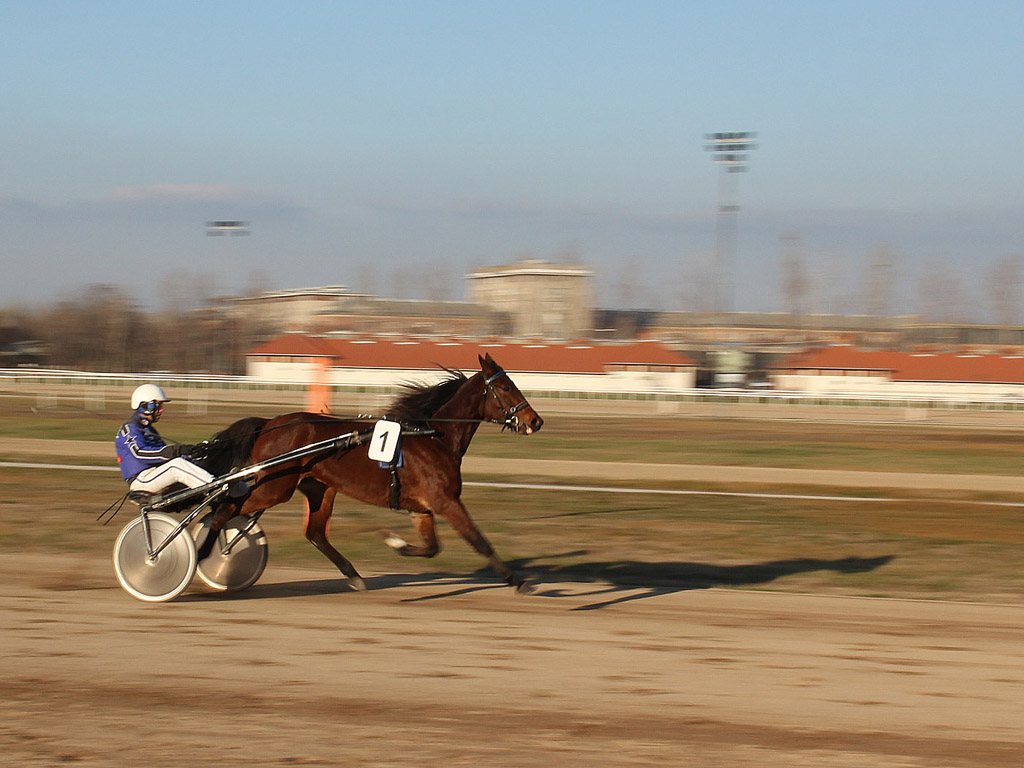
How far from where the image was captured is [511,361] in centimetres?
4978

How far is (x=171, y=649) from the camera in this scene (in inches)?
221

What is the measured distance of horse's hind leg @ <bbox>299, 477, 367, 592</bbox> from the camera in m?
7.39

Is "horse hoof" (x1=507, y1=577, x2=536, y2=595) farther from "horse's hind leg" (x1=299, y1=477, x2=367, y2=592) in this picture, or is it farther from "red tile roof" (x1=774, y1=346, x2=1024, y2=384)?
"red tile roof" (x1=774, y1=346, x2=1024, y2=384)

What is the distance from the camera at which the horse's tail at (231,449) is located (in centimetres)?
711

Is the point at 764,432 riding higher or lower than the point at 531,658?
lower

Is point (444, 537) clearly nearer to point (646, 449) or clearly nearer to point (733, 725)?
point (733, 725)

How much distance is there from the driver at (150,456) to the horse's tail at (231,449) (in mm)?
318

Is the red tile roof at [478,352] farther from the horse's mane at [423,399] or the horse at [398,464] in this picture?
the horse at [398,464]

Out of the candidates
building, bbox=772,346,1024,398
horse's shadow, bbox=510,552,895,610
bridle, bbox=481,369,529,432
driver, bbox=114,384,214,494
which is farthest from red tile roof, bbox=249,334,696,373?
driver, bbox=114,384,214,494

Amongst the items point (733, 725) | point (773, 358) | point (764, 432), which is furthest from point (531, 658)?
point (773, 358)

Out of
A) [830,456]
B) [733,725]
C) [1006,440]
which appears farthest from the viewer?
[1006,440]

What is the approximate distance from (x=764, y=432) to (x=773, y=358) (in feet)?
112

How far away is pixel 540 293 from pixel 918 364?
56.6 metres

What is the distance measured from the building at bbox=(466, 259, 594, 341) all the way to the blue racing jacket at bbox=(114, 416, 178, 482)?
87.1 metres
